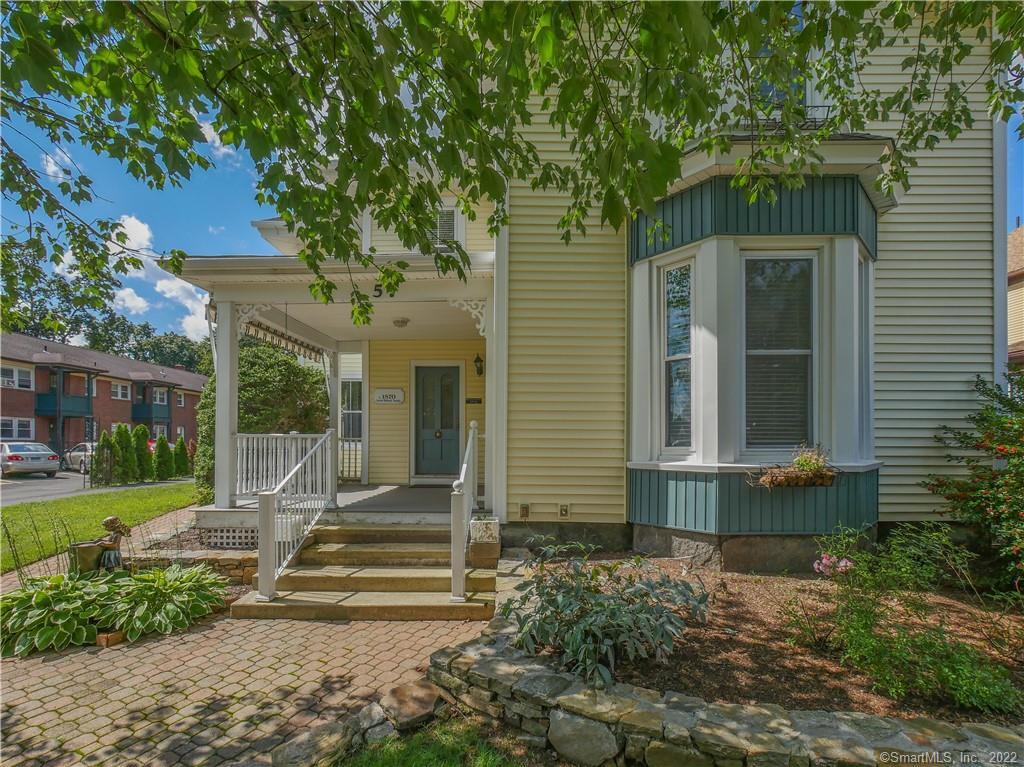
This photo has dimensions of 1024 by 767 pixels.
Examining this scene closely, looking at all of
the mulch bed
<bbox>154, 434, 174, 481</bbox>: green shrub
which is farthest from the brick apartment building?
the mulch bed

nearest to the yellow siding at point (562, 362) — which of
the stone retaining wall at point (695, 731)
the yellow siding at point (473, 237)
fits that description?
the yellow siding at point (473, 237)

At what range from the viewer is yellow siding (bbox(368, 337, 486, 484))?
27.9 ft

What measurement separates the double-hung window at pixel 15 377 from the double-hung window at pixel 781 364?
1192 inches

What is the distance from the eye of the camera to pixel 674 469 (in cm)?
485

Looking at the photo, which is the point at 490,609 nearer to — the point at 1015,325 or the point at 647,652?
the point at 647,652

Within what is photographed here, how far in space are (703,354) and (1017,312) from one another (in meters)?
14.8

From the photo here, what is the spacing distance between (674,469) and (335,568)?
11.7 ft

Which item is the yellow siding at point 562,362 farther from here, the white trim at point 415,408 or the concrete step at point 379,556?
the white trim at point 415,408

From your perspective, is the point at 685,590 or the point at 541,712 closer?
the point at 541,712

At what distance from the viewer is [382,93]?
8.21ft

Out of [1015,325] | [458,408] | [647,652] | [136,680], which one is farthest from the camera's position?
[1015,325]

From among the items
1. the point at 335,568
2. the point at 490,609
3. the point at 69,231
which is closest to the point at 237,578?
the point at 335,568

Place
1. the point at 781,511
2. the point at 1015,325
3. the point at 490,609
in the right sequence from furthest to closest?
1. the point at 1015,325
2. the point at 781,511
3. the point at 490,609

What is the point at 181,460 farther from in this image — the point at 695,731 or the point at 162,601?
the point at 695,731
